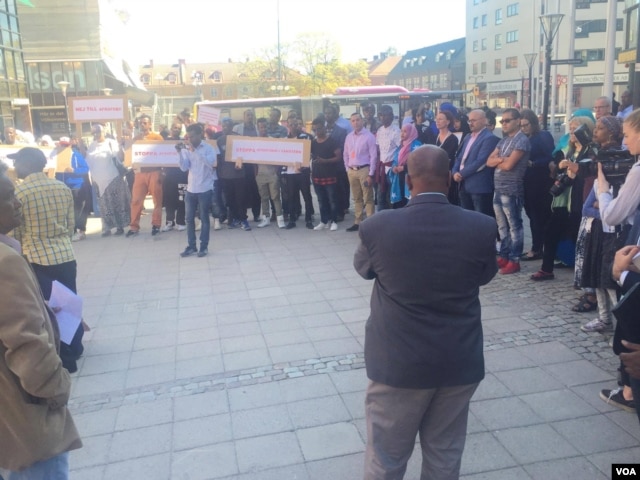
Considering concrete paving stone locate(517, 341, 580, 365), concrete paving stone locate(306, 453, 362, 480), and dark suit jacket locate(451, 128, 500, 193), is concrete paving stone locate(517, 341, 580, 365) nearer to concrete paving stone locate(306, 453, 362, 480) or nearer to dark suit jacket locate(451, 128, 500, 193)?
concrete paving stone locate(306, 453, 362, 480)

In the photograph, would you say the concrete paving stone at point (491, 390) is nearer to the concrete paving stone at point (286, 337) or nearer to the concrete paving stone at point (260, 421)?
the concrete paving stone at point (260, 421)

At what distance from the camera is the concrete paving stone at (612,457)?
3.34m

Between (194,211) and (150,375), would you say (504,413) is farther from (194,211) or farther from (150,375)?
(194,211)

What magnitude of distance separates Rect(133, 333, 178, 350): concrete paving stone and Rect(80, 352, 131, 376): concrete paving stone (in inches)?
7.3

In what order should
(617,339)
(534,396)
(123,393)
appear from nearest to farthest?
(617,339) → (534,396) → (123,393)

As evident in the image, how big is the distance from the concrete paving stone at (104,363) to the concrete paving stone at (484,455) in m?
2.93

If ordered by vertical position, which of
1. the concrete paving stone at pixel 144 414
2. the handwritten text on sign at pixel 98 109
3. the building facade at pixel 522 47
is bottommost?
the concrete paving stone at pixel 144 414

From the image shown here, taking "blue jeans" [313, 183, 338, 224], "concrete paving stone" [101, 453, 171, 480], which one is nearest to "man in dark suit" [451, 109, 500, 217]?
"blue jeans" [313, 183, 338, 224]

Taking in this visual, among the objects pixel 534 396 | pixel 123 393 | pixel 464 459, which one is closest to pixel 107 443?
pixel 123 393

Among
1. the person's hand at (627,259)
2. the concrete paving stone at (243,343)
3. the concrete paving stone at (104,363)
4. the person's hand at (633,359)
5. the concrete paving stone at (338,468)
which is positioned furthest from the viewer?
the concrete paving stone at (243,343)

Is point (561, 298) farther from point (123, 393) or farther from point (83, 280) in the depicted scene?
point (83, 280)

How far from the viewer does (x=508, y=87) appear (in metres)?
61.5

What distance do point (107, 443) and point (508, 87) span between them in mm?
63361

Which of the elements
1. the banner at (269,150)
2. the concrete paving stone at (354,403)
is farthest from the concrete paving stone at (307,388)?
the banner at (269,150)
